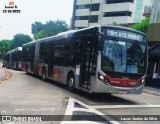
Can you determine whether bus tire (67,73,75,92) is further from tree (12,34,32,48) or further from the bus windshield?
tree (12,34,32,48)

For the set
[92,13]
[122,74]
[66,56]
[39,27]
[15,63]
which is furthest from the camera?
[39,27]

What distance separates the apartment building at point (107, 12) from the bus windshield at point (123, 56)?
54132 millimetres

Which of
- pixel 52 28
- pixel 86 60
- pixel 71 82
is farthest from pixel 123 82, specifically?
pixel 52 28

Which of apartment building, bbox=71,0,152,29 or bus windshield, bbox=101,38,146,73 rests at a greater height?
apartment building, bbox=71,0,152,29

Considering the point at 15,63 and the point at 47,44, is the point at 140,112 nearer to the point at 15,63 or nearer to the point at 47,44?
the point at 47,44

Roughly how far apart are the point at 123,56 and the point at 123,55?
0.14 ft

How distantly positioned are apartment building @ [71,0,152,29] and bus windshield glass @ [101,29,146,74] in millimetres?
54126

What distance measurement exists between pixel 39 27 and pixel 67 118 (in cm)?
10811

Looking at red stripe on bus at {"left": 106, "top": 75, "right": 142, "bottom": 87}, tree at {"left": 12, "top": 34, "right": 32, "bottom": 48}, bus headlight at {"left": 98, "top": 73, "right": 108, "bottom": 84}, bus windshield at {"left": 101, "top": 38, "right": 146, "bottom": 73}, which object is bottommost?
tree at {"left": 12, "top": 34, "right": 32, "bottom": 48}

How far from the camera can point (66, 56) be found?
56.7 feet

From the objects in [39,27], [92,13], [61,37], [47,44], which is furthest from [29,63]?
[39,27]

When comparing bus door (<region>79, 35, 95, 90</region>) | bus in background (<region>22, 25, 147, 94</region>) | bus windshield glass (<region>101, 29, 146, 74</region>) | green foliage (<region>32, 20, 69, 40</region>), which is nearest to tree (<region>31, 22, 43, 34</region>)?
green foliage (<region>32, 20, 69, 40</region>)

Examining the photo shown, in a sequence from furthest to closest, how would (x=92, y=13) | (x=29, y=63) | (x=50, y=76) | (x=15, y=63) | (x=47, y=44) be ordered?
1. (x=92, y=13)
2. (x=15, y=63)
3. (x=29, y=63)
4. (x=47, y=44)
5. (x=50, y=76)

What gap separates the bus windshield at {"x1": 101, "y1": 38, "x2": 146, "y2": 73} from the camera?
527 inches
